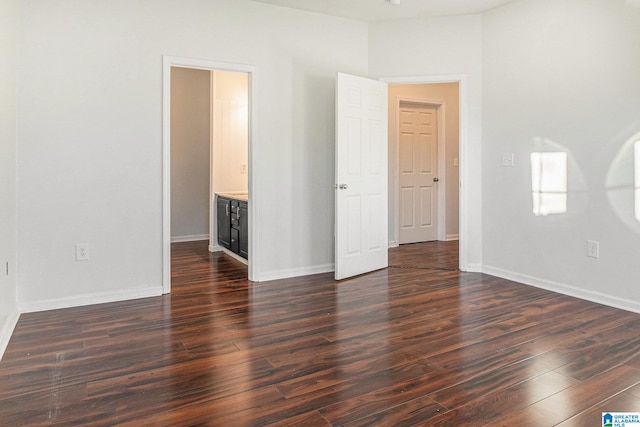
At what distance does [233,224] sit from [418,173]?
2.98 meters

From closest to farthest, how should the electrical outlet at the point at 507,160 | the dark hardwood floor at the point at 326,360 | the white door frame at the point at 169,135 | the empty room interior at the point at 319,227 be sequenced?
the dark hardwood floor at the point at 326,360 < the empty room interior at the point at 319,227 < the white door frame at the point at 169,135 < the electrical outlet at the point at 507,160

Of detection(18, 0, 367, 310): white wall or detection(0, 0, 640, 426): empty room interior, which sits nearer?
detection(0, 0, 640, 426): empty room interior

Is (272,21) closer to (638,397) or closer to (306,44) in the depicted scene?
(306,44)

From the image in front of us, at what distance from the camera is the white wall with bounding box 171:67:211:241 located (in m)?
6.64

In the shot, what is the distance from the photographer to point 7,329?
9.09 feet

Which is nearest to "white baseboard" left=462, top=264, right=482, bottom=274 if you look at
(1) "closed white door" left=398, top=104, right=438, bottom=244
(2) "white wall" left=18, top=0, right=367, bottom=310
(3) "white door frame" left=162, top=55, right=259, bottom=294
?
(2) "white wall" left=18, top=0, right=367, bottom=310

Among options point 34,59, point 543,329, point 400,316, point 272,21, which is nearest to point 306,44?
point 272,21

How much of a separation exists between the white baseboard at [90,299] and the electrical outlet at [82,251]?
30cm

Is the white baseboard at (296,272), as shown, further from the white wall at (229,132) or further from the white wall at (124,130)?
the white wall at (229,132)

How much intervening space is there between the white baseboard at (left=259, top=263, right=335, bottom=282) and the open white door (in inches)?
14.1

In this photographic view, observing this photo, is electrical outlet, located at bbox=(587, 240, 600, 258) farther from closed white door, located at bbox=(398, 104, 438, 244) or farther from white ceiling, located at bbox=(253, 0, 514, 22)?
closed white door, located at bbox=(398, 104, 438, 244)

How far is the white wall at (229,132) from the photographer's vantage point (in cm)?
591

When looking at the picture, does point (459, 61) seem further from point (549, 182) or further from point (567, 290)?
point (567, 290)

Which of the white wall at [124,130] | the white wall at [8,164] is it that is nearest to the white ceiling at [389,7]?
the white wall at [124,130]
